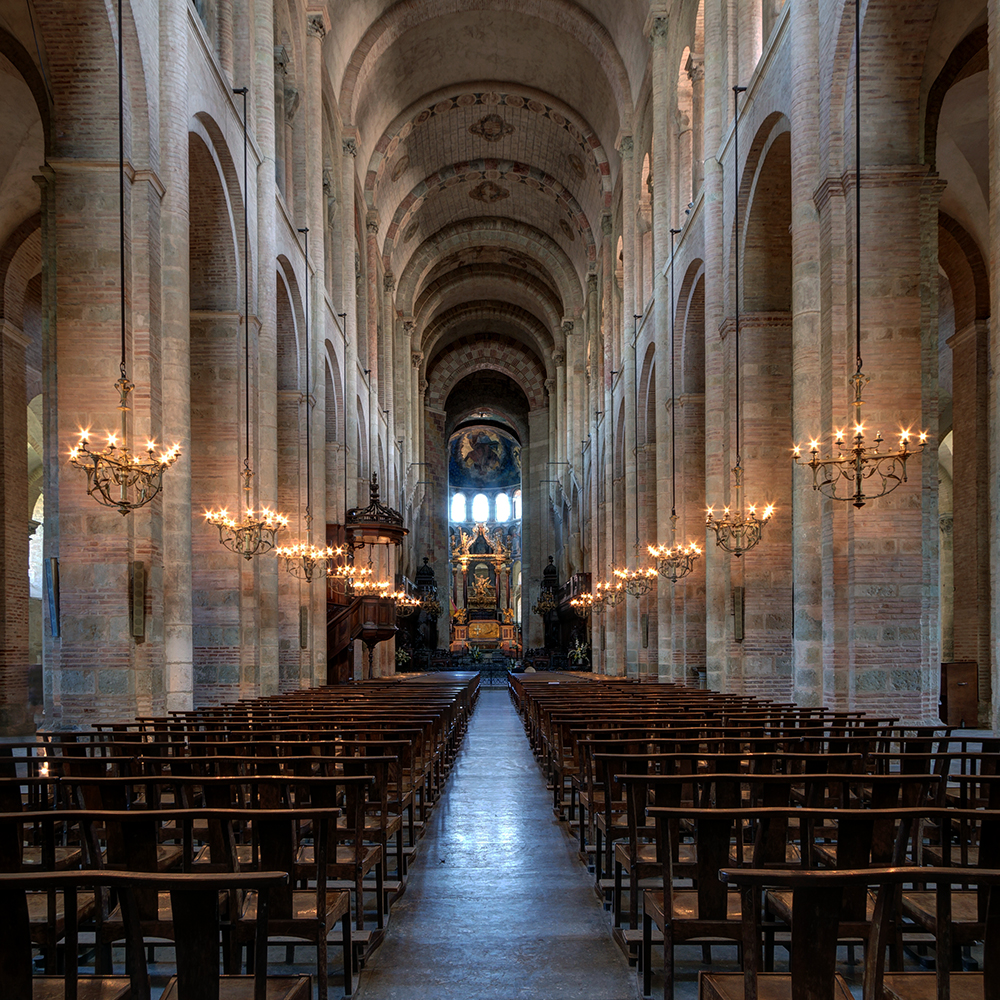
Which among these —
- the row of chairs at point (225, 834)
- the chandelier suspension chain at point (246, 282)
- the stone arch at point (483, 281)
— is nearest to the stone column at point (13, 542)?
the chandelier suspension chain at point (246, 282)

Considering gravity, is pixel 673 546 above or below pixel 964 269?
below

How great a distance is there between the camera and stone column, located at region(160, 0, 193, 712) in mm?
11805

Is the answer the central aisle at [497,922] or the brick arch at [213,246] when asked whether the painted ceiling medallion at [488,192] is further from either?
the central aisle at [497,922]

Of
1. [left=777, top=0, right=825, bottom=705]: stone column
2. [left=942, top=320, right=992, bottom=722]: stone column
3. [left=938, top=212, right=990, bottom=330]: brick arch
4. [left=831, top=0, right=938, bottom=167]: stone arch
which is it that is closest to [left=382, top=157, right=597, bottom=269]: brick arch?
[left=938, top=212, right=990, bottom=330]: brick arch

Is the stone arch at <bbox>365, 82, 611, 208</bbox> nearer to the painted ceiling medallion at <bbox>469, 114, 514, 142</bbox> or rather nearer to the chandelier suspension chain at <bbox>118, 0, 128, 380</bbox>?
the painted ceiling medallion at <bbox>469, 114, 514, 142</bbox>

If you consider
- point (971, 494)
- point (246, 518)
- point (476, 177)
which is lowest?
point (246, 518)

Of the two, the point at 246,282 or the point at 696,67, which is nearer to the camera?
the point at 246,282

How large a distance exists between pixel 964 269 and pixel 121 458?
17206 millimetres

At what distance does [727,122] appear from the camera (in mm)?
17688

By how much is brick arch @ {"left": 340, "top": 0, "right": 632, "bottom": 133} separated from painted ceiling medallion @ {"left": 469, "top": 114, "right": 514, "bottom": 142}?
669 centimetres

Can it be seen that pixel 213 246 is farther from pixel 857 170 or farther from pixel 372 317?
pixel 372 317

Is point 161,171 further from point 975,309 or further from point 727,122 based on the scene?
point 975,309

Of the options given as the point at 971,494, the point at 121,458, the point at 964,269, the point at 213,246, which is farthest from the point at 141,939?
the point at 964,269

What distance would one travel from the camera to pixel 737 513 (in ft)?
49.4
